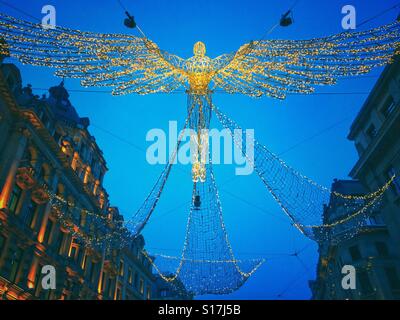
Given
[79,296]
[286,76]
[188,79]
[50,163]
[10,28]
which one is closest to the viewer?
[10,28]

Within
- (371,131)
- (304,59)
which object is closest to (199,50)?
(304,59)

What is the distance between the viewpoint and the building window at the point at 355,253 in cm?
2795

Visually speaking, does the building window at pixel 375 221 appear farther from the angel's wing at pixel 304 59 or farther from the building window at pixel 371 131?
the angel's wing at pixel 304 59

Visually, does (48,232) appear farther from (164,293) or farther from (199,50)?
(164,293)

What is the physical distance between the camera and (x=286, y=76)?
339 inches

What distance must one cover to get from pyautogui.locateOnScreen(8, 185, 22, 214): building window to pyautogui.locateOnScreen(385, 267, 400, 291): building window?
28522mm

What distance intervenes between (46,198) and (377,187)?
22.1 m

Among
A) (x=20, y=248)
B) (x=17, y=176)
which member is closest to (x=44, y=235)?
(x=20, y=248)

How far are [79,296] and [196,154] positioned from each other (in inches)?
856

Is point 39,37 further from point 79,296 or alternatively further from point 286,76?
point 79,296

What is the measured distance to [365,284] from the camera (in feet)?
85.5

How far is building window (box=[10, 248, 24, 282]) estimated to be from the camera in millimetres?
18219

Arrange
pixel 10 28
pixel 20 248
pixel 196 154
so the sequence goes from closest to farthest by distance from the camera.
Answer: pixel 10 28 → pixel 196 154 → pixel 20 248

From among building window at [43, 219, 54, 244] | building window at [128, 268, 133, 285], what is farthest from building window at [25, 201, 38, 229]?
building window at [128, 268, 133, 285]
